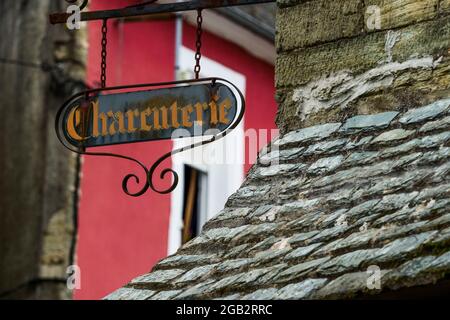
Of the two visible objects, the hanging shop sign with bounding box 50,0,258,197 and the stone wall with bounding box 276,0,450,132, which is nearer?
the stone wall with bounding box 276,0,450,132

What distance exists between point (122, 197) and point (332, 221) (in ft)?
20.2

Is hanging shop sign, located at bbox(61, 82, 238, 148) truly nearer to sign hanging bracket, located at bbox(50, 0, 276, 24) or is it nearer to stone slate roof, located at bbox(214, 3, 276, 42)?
sign hanging bracket, located at bbox(50, 0, 276, 24)

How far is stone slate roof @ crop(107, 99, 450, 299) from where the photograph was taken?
13.3 ft

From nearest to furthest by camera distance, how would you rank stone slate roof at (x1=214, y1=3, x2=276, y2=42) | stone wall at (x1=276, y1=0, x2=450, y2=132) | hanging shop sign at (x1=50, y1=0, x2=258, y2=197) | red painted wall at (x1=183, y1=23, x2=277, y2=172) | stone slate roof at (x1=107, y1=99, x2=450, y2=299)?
stone slate roof at (x1=107, y1=99, x2=450, y2=299) < stone wall at (x1=276, y1=0, x2=450, y2=132) < hanging shop sign at (x1=50, y1=0, x2=258, y2=197) < stone slate roof at (x1=214, y1=3, x2=276, y2=42) < red painted wall at (x1=183, y1=23, x2=277, y2=172)

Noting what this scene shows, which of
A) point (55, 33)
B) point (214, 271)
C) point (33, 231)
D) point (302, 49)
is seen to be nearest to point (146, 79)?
point (55, 33)

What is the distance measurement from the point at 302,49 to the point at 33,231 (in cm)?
517

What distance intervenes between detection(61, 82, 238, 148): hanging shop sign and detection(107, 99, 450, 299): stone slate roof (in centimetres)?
25

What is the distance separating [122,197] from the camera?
34.4 ft

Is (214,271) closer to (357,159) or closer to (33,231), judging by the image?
(357,159)

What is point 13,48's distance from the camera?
10.5 m

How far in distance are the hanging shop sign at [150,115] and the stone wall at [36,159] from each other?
15.6 ft

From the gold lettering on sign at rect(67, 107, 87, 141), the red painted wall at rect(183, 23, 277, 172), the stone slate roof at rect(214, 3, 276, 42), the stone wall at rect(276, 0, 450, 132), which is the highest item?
the stone slate roof at rect(214, 3, 276, 42)

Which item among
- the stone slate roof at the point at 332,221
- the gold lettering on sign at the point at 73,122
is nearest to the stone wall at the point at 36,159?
the gold lettering on sign at the point at 73,122

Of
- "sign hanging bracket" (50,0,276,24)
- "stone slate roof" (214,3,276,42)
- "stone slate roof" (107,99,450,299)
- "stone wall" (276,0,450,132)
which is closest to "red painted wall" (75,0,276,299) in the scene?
"stone slate roof" (214,3,276,42)
